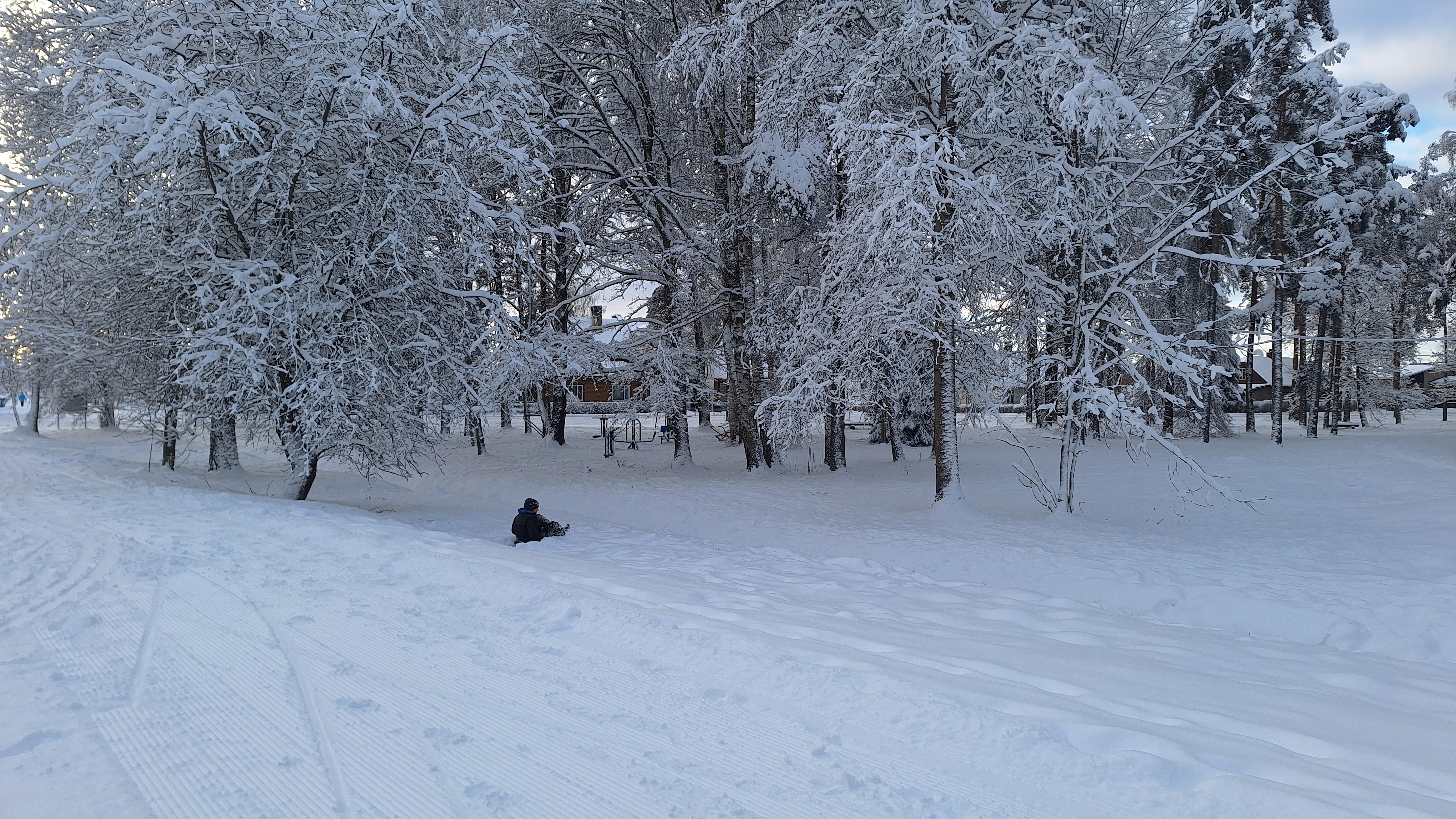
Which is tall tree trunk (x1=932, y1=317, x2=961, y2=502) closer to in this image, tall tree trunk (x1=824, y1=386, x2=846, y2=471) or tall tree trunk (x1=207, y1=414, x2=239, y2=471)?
tall tree trunk (x1=824, y1=386, x2=846, y2=471)

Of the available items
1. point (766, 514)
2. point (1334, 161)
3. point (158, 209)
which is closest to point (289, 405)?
point (158, 209)

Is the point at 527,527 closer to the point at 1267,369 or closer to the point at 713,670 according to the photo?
the point at 713,670

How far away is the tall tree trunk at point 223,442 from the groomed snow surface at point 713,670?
4.41 feet

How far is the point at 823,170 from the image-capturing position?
14773mm

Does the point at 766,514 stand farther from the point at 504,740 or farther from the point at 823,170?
the point at 504,740

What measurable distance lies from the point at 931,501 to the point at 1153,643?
728cm

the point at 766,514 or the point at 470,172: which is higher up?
the point at 470,172

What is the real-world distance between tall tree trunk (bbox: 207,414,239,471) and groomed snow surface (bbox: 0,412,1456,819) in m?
1.35

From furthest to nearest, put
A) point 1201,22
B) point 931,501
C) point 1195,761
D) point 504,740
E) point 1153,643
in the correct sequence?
point 931,501
point 1201,22
point 1153,643
point 504,740
point 1195,761

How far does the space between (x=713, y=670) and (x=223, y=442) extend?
1388cm

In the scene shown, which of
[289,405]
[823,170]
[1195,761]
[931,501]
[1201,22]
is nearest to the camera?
[1195,761]

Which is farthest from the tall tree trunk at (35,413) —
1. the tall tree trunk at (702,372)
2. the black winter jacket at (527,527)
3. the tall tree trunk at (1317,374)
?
the tall tree trunk at (1317,374)

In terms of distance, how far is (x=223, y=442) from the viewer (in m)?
14.2

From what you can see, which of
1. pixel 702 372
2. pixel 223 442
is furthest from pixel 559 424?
pixel 223 442
